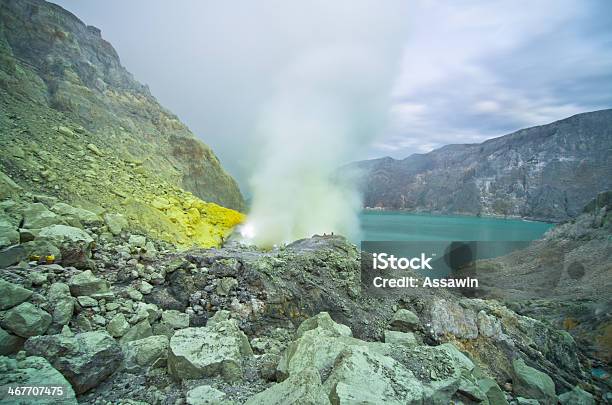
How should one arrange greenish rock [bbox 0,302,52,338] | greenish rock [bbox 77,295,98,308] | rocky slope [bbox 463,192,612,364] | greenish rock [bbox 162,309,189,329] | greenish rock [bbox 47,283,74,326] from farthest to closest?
rocky slope [bbox 463,192,612,364] < greenish rock [bbox 162,309,189,329] < greenish rock [bbox 77,295,98,308] < greenish rock [bbox 47,283,74,326] < greenish rock [bbox 0,302,52,338]

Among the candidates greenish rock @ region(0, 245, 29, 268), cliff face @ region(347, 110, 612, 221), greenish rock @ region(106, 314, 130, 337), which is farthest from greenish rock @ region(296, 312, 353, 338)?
cliff face @ region(347, 110, 612, 221)

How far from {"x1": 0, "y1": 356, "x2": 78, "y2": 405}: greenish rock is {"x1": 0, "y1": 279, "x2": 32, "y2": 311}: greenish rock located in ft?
5.33

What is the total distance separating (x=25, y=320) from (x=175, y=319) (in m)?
2.68

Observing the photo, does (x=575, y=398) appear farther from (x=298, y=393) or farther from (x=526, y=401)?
(x=298, y=393)

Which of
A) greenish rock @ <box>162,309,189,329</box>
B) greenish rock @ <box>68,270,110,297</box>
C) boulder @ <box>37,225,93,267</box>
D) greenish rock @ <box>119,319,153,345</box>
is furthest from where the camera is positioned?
boulder @ <box>37,225,93,267</box>

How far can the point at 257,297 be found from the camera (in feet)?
27.5

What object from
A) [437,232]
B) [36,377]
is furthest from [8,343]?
[437,232]

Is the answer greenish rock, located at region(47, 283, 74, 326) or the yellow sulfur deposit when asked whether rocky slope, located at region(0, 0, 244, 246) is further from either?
greenish rock, located at region(47, 283, 74, 326)

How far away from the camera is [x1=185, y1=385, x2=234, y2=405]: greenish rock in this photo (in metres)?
3.67

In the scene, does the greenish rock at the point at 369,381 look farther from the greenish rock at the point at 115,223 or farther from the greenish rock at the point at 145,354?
the greenish rock at the point at 115,223

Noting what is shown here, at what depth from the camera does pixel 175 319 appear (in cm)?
670

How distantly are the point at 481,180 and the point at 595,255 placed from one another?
138624 mm

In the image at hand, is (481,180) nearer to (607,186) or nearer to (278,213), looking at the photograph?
(607,186)

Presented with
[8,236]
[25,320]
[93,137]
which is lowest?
[25,320]
